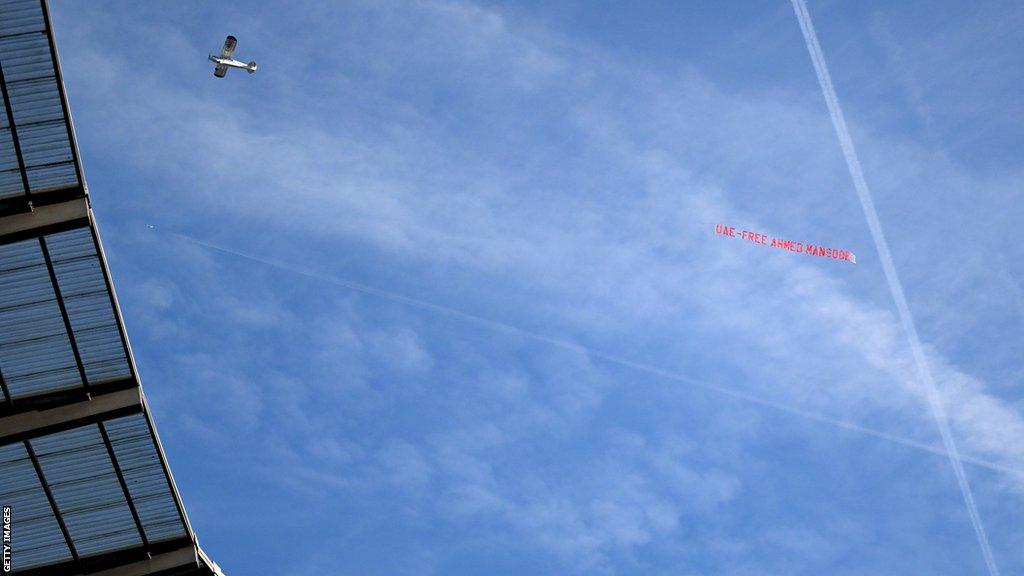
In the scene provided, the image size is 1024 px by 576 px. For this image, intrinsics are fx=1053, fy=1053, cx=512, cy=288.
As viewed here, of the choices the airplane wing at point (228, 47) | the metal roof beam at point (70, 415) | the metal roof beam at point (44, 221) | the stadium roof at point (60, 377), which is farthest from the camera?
the airplane wing at point (228, 47)

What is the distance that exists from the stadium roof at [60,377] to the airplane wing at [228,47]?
150 feet

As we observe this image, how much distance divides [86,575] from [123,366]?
29.0 feet

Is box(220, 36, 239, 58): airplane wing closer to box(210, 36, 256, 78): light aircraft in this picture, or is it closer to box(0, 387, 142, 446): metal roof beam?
box(210, 36, 256, 78): light aircraft

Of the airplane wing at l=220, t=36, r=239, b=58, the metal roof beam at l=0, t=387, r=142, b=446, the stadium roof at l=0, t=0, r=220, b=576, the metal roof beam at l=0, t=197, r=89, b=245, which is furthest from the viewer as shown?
the airplane wing at l=220, t=36, r=239, b=58

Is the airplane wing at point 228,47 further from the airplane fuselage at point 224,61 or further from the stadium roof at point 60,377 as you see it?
the stadium roof at point 60,377

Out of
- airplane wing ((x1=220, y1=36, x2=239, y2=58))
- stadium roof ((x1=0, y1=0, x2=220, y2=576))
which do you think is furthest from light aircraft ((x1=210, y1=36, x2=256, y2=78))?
stadium roof ((x1=0, y1=0, x2=220, y2=576))

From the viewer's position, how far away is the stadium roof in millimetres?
34656

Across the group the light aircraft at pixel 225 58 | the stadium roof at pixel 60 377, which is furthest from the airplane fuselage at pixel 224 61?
the stadium roof at pixel 60 377

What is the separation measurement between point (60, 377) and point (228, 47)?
46334 mm

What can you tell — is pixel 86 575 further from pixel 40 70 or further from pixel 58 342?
pixel 40 70

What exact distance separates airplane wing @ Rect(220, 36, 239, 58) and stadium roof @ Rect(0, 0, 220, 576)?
4581 centimetres

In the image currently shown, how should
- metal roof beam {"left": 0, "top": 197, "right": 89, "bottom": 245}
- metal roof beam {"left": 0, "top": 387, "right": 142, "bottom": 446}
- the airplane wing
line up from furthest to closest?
the airplane wing → metal roof beam {"left": 0, "top": 387, "right": 142, "bottom": 446} → metal roof beam {"left": 0, "top": 197, "right": 89, "bottom": 245}

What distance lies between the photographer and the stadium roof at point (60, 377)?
34656 millimetres

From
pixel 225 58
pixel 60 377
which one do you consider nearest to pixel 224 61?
pixel 225 58
